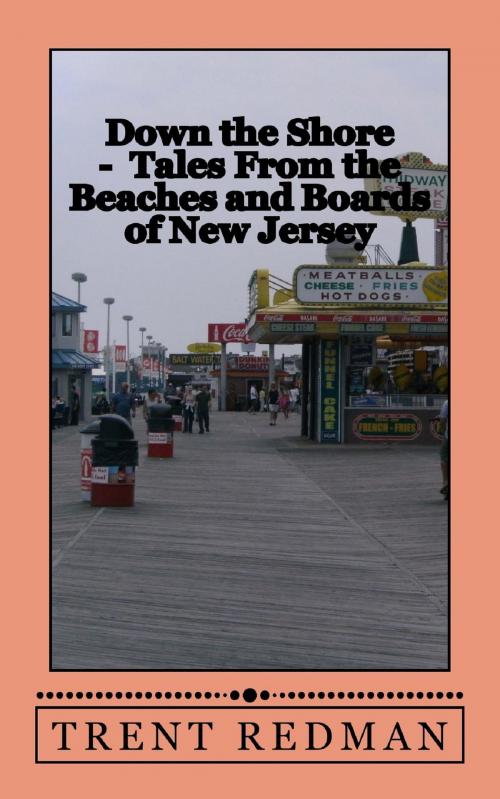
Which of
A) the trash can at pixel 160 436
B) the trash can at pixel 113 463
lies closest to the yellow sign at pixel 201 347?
the trash can at pixel 160 436

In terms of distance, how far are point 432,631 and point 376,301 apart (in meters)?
22.3

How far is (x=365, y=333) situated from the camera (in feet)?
96.6

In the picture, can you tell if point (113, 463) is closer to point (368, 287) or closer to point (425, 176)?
point (368, 287)

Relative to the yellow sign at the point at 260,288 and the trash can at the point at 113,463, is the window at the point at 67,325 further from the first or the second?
the trash can at the point at 113,463

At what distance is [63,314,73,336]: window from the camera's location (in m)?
47.2

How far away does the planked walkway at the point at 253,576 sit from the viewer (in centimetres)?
745

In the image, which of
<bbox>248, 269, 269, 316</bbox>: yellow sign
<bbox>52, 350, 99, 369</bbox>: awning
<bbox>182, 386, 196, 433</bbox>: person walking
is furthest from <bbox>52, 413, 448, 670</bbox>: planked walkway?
<bbox>52, 350, 99, 369</bbox>: awning

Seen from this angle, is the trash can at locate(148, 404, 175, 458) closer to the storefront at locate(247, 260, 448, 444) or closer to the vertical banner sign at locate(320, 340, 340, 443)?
the storefront at locate(247, 260, 448, 444)

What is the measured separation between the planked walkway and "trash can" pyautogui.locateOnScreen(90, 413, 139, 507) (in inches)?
12.1

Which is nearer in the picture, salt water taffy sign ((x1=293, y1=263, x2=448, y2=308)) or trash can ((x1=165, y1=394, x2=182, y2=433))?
salt water taffy sign ((x1=293, y1=263, x2=448, y2=308))

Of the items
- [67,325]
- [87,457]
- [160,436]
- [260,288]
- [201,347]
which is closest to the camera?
[87,457]

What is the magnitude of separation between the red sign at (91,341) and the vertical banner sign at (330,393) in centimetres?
4122

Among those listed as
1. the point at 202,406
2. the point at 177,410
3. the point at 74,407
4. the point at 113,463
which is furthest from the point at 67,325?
the point at 113,463

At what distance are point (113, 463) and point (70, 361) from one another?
99.1 ft
